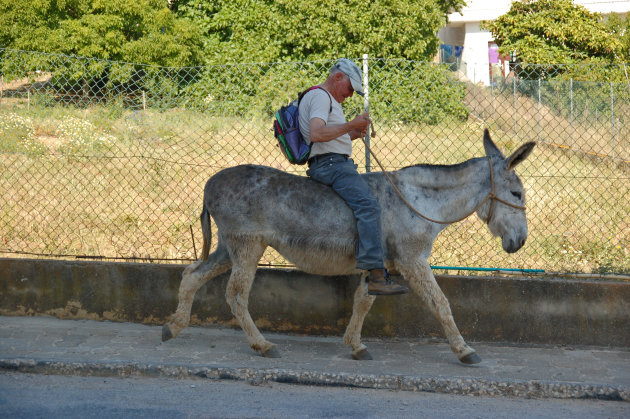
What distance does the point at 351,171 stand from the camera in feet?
18.8

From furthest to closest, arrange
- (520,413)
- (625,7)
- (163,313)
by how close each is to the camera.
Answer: (625,7), (163,313), (520,413)

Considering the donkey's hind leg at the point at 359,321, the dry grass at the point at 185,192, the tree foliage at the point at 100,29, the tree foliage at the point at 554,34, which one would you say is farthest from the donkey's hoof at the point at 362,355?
the tree foliage at the point at 554,34

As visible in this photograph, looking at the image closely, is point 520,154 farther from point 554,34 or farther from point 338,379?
point 554,34

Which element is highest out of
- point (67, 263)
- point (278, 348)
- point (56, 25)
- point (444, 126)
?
point (56, 25)

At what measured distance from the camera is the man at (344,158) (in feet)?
18.2

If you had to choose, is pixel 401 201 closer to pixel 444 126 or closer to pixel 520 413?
pixel 520 413

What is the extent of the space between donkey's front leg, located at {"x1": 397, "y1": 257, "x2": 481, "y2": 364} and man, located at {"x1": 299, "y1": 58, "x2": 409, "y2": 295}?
232 millimetres

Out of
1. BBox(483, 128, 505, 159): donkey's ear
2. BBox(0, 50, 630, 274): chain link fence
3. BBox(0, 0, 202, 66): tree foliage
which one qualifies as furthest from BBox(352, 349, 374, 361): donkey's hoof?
BBox(0, 0, 202, 66): tree foliage

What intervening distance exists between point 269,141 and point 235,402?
590 centimetres

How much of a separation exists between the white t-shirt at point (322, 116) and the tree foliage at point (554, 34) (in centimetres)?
2213

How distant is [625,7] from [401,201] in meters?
35.4

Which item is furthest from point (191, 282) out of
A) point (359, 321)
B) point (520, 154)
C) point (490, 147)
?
point (520, 154)

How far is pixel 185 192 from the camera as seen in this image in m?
10.4

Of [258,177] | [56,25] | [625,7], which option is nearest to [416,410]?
[258,177]
